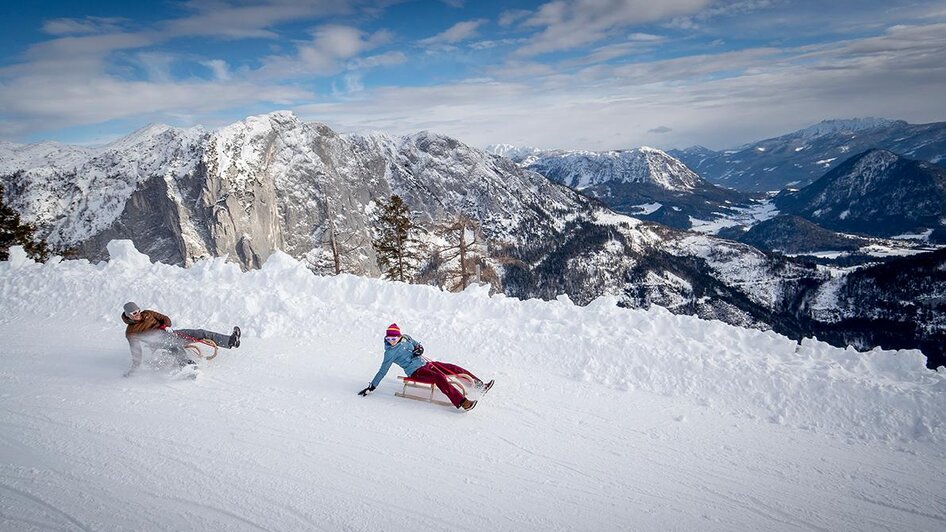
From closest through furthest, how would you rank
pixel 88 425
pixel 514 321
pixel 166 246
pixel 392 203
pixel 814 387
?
pixel 88 425 < pixel 814 387 < pixel 514 321 < pixel 392 203 < pixel 166 246

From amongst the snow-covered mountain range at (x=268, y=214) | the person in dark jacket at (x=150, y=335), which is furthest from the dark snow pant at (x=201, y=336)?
the snow-covered mountain range at (x=268, y=214)

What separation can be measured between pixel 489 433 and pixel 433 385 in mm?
1591

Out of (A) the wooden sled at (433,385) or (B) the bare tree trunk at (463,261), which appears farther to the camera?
(B) the bare tree trunk at (463,261)

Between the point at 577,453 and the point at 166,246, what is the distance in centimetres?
12574

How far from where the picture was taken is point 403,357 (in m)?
8.92

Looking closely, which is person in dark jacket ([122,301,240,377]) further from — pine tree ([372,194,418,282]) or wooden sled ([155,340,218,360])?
pine tree ([372,194,418,282])

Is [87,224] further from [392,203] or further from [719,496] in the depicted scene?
[719,496]

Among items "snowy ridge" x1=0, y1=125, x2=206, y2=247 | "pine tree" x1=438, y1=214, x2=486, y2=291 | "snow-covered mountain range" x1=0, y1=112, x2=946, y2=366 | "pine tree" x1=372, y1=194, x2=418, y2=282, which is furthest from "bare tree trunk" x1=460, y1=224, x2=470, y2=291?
"snowy ridge" x1=0, y1=125, x2=206, y2=247

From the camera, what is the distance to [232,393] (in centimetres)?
909

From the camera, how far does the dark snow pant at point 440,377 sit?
8375mm

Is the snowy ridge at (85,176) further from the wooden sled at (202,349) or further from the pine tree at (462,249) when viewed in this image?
the wooden sled at (202,349)

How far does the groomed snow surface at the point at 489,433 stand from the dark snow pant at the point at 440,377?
19.0 inches

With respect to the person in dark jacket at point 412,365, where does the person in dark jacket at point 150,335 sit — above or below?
above

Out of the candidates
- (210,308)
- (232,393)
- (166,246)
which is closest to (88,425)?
(232,393)
